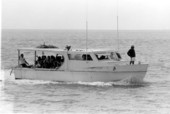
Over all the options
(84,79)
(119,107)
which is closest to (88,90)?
(84,79)

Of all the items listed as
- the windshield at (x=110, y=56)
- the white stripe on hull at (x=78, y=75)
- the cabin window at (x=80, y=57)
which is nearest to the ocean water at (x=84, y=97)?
the white stripe on hull at (x=78, y=75)

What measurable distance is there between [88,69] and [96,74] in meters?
0.57

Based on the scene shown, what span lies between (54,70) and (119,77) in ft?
13.5

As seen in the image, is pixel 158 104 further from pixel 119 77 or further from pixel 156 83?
pixel 156 83

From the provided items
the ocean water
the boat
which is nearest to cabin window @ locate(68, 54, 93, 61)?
the boat

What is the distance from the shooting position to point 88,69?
32.8 meters

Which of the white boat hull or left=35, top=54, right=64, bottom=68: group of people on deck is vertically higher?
left=35, top=54, right=64, bottom=68: group of people on deck

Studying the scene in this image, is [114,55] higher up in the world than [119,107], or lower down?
higher up

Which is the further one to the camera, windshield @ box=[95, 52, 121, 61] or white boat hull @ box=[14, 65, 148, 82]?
windshield @ box=[95, 52, 121, 61]

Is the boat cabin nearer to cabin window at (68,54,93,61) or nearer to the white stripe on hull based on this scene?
cabin window at (68,54,93,61)

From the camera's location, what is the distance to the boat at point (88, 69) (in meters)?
32.6

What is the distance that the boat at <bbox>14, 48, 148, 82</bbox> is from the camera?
107ft

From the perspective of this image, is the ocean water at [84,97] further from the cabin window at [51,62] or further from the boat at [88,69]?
the cabin window at [51,62]

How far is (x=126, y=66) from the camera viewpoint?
3228 centimetres
